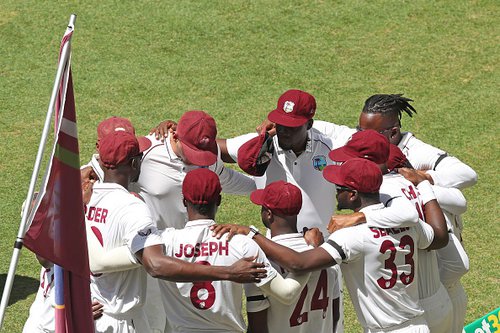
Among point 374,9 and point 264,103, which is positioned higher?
point 374,9

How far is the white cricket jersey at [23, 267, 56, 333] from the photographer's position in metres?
5.68

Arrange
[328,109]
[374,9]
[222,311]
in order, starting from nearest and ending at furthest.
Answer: [222,311]
[328,109]
[374,9]

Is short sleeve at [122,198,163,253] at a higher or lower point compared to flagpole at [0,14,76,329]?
lower

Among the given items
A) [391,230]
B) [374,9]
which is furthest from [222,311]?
[374,9]

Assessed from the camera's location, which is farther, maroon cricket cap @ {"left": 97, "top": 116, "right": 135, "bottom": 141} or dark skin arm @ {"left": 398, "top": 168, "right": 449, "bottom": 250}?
maroon cricket cap @ {"left": 97, "top": 116, "right": 135, "bottom": 141}

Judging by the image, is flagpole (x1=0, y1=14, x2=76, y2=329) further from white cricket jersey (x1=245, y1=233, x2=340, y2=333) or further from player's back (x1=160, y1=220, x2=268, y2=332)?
white cricket jersey (x1=245, y1=233, x2=340, y2=333)

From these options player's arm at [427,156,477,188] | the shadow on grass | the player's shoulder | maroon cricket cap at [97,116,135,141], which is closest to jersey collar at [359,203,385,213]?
player's arm at [427,156,477,188]

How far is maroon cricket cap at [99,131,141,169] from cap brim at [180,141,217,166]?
562mm

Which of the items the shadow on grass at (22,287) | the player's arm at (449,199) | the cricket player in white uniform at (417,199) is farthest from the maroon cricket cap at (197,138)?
the shadow on grass at (22,287)

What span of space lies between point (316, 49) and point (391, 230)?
21.7 feet

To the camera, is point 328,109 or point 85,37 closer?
point 328,109

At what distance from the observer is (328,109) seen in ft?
35.7

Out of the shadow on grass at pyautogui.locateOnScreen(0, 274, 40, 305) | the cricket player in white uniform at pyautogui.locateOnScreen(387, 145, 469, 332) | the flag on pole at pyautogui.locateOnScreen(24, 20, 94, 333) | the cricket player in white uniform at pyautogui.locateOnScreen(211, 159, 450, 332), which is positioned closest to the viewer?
the flag on pole at pyautogui.locateOnScreen(24, 20, 94, 333)

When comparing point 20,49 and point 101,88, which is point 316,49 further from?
point 20,49
